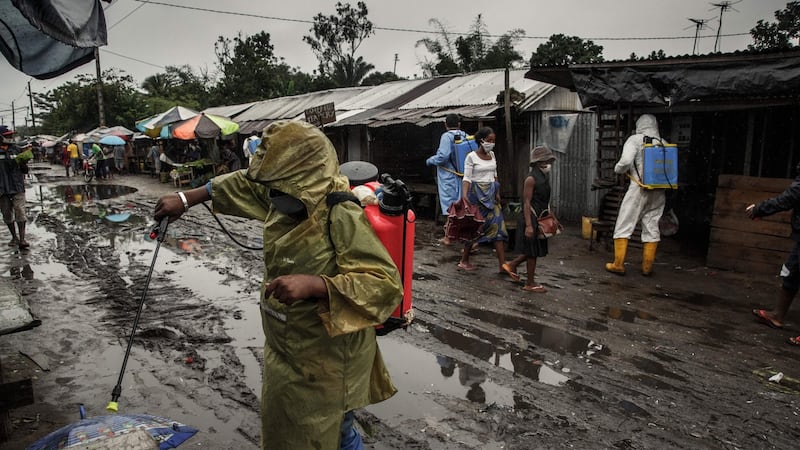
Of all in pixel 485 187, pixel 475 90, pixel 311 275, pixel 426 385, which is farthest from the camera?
pixel 475 90

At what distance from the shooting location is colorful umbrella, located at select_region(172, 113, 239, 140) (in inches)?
653

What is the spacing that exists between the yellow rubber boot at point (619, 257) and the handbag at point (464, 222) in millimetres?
1793

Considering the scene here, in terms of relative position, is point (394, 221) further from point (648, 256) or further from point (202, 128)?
point (202, 128)

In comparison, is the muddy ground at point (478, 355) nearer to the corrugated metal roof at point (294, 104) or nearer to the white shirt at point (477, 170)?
the white shirt at point (477, 170)

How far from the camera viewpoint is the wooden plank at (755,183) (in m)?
6.29

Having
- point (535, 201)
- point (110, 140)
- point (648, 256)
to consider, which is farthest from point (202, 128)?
point (648, 256)

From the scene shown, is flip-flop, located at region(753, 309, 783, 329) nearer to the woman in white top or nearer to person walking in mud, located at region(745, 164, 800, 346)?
person walking in mud, located at region(745, 164, 800, 346)

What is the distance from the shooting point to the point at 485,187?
6.59 metres

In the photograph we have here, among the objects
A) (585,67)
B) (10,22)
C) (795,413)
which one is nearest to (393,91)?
(585,67)

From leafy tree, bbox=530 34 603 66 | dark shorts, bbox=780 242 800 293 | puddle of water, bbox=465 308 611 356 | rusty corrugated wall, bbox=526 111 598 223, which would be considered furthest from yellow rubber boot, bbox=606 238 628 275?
leafy tree, bbox=530 34 603 66

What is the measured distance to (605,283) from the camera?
21.2ft

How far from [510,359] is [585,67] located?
4929mm

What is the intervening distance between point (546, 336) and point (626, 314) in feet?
3.88

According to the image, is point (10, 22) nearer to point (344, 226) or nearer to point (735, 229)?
point (344, 226)
